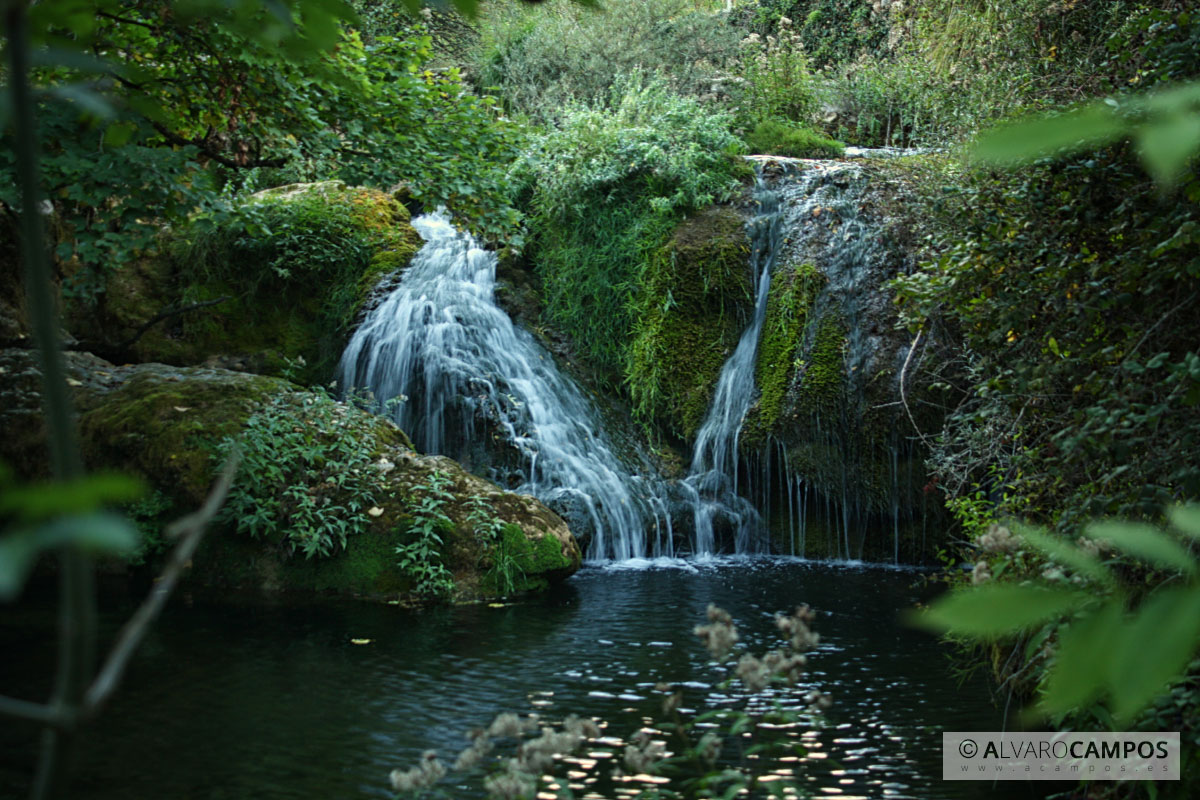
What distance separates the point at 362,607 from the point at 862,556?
5.57 meters

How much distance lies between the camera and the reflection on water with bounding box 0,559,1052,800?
4.34m

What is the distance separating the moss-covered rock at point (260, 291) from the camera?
1212 cm

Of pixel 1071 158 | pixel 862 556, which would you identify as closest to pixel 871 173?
pixel 862 556

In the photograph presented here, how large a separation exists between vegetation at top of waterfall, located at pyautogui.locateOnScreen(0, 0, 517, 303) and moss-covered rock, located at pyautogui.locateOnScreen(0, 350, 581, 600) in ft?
5.04

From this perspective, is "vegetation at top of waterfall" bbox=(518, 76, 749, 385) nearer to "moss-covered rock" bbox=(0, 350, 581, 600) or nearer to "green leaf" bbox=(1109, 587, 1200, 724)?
"moss-covered rock" bbox=(0, 350, 581, 600)

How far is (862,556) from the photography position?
10516 mm

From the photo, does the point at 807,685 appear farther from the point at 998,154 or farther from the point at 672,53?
the point at 672,53

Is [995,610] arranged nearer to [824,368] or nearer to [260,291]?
[824,368]

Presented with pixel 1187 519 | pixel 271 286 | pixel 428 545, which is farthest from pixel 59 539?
pixel 271 286

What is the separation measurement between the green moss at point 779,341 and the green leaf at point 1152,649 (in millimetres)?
9914

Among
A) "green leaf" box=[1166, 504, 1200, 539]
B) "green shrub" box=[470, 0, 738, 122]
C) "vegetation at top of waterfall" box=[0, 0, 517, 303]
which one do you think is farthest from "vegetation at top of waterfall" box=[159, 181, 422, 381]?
"green leaf" box=[1166, 504, 1200, 539]

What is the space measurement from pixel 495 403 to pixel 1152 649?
33.5 feet

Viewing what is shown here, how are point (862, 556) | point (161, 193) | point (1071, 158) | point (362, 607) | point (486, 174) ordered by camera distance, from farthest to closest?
point (862, 556) < point (486, 174) < point (362, 607) < point (161, 193) < point (1071, 158)

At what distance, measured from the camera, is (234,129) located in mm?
8641
